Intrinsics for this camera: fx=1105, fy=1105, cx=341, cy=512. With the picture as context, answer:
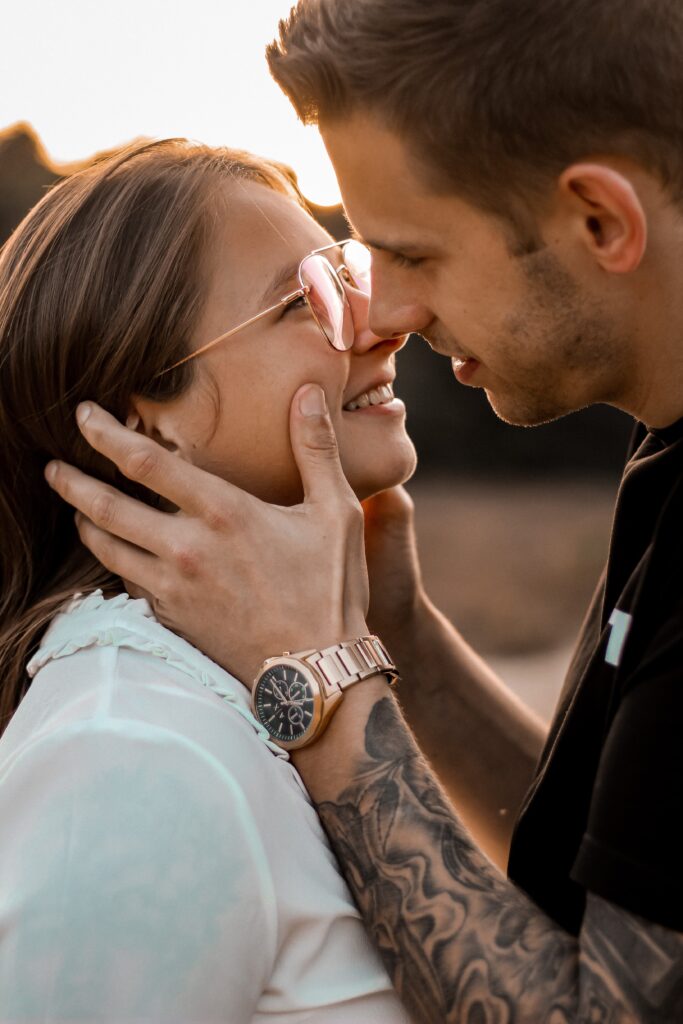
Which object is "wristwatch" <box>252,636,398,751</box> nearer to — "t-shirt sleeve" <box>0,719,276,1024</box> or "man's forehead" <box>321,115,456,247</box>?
"t-shirt sleeve" <box>0,719,276,1024</box>

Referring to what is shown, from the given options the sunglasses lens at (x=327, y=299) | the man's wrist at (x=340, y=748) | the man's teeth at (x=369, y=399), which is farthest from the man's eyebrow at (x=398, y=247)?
the man's wrist at (x=340, y=748)

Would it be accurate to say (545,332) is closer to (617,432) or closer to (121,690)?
(121,690)

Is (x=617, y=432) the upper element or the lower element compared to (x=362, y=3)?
lower

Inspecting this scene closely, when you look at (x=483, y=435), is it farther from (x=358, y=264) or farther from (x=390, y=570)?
(x=358, y=264)

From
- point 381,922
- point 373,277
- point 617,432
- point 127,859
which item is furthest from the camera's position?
point 617,432

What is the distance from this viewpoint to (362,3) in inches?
91.8

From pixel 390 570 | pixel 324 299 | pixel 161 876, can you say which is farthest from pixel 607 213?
pixel 390 570

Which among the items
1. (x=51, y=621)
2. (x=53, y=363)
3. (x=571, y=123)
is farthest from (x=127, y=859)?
(x=571, y=123)

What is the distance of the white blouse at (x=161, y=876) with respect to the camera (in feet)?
6.26

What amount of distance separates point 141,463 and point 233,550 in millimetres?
304

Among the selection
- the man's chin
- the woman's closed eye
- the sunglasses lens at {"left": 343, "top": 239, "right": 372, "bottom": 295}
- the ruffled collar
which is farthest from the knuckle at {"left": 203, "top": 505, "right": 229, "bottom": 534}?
the sunglasses lens at {"left": 343, "top": 239, "right": 372, "bottom": 295}

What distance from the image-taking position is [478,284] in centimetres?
241

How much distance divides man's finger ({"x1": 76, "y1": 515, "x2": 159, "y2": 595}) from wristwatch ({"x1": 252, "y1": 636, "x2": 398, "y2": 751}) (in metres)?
0.36

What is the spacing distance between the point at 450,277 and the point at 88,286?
875mm
